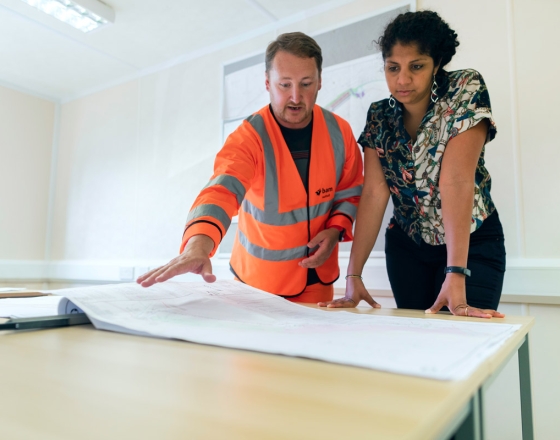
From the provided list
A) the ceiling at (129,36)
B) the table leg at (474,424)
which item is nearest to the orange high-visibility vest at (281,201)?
the table leg at (474,424)

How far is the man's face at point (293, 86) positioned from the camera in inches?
53.4

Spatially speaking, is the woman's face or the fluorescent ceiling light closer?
the woman's face

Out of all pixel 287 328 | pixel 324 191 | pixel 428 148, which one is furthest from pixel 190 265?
pixel 428 148

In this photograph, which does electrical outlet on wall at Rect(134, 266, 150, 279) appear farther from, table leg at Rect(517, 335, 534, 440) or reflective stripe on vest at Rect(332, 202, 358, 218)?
table leg at Rect(517, 335, 534, 440)

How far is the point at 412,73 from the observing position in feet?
3.85

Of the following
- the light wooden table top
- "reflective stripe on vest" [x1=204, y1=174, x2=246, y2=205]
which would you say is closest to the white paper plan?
the light wooden table top

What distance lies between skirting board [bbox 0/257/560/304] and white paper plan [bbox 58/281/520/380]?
1051mm

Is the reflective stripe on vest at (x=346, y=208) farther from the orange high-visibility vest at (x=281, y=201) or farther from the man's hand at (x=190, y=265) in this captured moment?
the man's hand at (x=190, y=265)

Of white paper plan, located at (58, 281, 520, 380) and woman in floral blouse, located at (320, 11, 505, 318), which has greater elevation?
woman in floral blouse, located at (320, 11, 505, 318)

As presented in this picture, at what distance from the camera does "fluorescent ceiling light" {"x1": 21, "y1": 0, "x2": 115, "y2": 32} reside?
2303 millimetres

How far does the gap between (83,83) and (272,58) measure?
2.51 meters

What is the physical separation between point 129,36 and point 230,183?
1.95 metres

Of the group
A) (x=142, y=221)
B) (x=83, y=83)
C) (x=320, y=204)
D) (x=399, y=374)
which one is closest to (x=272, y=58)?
(x=320, y=204)

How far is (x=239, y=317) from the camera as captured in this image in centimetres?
74
